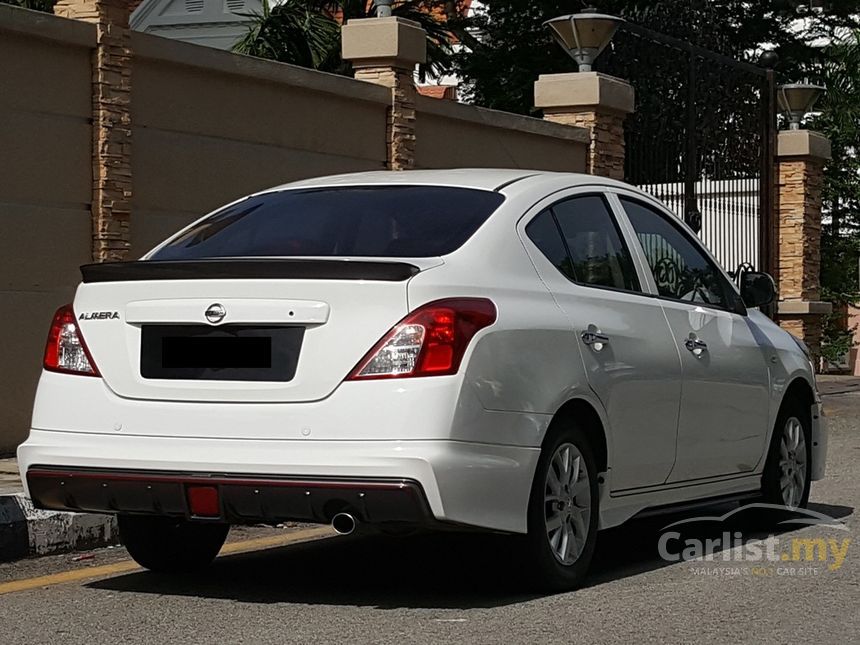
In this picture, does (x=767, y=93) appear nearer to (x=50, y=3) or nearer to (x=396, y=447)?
(x=50, y=3)

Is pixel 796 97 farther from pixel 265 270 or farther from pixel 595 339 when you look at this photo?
pixel 265 270

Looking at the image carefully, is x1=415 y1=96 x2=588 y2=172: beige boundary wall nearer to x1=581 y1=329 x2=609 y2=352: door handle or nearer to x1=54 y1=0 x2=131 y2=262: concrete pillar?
x1=54 y1=0 x2=131 y2=262: concrete pillar

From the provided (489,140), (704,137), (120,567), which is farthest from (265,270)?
(704,137)

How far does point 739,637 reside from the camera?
5703 millimetres

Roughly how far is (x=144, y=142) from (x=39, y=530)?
5.06m

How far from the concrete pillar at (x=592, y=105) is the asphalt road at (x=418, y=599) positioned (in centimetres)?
1040

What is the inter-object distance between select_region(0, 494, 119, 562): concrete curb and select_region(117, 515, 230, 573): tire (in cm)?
78

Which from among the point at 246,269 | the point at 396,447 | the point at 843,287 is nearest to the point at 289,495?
the point at 396,447

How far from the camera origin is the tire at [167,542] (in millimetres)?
6973

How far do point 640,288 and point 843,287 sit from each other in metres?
23.2

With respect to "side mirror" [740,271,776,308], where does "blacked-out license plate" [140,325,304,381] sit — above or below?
below

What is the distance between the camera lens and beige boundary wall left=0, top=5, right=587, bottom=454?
444 inches

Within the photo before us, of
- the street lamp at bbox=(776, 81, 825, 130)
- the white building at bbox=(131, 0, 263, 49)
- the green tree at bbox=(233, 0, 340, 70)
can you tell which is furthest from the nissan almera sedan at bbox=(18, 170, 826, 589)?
the white building at bbox=(131, 0, 263, 49)

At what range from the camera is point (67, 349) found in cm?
639
